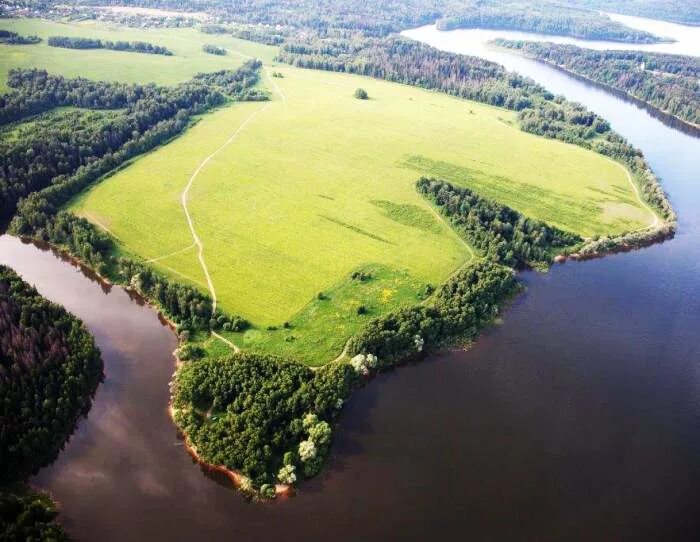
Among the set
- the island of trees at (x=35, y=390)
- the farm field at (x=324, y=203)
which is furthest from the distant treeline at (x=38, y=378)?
the farm field at (x=324, y=203)

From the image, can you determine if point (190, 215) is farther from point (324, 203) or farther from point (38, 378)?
point (38, 378)

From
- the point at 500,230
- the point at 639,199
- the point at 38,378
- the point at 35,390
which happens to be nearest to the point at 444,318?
the point at 500,230

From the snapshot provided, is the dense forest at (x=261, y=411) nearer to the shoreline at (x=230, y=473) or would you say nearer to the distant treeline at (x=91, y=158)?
the shoreline at (x=230, y=473)

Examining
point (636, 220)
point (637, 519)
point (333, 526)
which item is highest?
point (636, 220)

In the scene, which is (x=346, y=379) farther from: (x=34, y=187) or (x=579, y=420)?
(x=34, y=187)

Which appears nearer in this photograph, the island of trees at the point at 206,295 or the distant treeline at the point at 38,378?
the distant treeline at the point at 38,378

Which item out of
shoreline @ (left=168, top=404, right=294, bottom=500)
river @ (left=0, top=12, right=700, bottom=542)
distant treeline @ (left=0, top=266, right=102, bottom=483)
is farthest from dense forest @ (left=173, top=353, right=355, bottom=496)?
distant treeline @ (left=0, top=266, right=102, bottom=483)

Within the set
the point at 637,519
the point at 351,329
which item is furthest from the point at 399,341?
the point at 637,519
